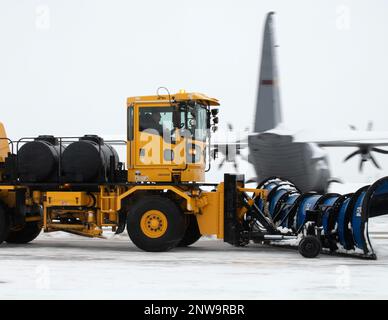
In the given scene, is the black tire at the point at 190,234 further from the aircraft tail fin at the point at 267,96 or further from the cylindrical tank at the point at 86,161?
the aircraft tail fin at the point at 267,96

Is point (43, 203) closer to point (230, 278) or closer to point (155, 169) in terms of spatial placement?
point (155, 169)

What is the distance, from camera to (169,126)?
50.4 feet

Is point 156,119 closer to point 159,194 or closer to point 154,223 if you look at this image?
point 159,194

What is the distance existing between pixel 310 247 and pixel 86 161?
5.38 metres

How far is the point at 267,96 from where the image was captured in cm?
3212

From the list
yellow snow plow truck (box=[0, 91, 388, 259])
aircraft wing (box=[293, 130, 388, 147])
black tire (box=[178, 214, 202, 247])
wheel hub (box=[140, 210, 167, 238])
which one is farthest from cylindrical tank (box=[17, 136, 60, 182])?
aircraft wing (box=[293, 130, 388, 147])

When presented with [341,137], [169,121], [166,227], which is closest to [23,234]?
[166,227]

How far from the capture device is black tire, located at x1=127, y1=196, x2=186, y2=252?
15.2 m

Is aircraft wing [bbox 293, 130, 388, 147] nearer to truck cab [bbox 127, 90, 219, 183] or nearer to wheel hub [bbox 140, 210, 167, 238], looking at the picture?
truck cab [bbox 127, 90, 219, 183]

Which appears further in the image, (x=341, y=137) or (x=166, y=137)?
(x=341, y=137)

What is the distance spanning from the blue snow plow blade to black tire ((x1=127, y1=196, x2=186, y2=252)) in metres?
2.29

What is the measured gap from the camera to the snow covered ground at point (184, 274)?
10.1 meters
